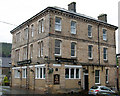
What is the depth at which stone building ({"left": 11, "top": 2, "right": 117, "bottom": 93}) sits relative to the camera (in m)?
24.0

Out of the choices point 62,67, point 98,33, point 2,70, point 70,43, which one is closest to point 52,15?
point 70,43

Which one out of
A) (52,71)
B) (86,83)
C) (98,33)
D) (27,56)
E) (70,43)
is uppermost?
(98,33)

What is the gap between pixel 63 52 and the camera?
2500cm

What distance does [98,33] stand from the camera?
3016 cm

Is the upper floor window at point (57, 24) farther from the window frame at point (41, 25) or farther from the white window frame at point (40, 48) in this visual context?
the white window frame at point (40, 48)

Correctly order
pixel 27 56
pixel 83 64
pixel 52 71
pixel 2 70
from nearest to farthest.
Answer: pixel 52 71
pixel 83 64
pixel 27 56
pixel 2 70

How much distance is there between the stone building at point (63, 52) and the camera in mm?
23969

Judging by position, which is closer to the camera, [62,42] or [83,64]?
[62,42]

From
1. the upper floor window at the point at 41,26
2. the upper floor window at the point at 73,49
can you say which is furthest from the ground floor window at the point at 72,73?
the upper floor window at the point at 41,26

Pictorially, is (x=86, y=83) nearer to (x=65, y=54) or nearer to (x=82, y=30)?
(x=65, y=54)

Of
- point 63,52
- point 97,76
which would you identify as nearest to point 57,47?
point 63,52

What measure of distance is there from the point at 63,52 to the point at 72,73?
11.3 feet

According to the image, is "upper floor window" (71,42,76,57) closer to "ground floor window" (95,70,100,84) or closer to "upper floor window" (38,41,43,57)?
"upper floor window" (38,41,43,57)

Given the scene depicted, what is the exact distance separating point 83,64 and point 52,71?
246 inches
